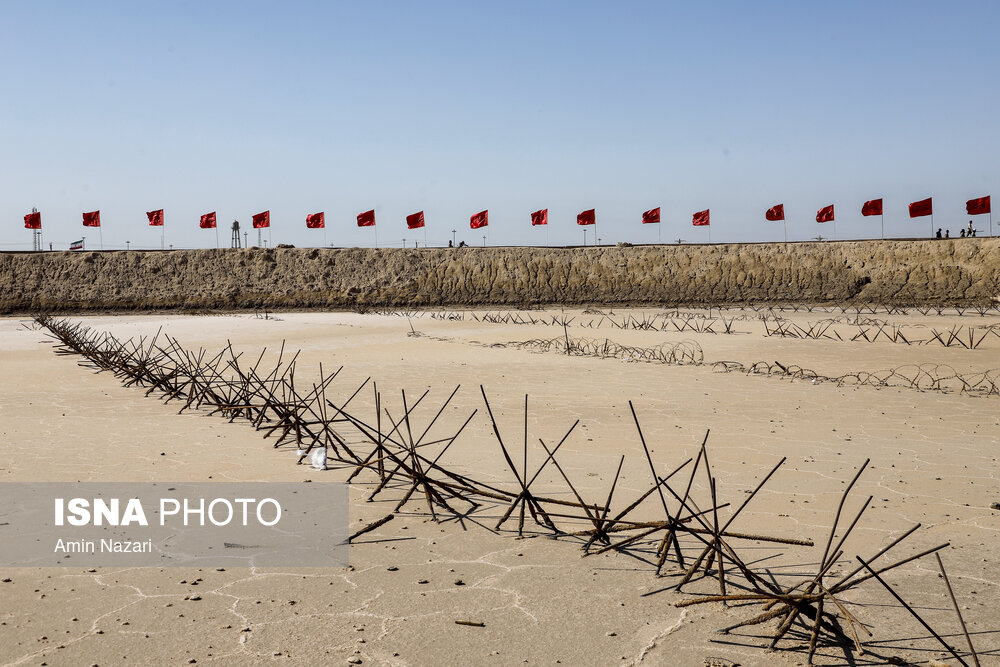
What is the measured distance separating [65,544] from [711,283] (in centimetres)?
3631

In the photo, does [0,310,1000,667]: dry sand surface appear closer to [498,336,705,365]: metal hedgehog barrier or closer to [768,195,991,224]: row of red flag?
[498,336,705,365]: metal hedgehog barrier

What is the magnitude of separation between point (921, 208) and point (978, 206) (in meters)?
2.76

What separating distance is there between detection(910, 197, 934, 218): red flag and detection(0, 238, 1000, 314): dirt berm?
2.64 m

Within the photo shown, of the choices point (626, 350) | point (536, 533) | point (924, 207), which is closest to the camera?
point (536, 533)

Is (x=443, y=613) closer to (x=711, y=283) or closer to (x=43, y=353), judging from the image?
(x=43, y=353)

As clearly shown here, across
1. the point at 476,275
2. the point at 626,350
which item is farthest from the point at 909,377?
the point at 476,275

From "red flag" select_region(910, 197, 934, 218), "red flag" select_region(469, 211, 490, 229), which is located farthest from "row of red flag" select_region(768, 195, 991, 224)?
"red flag" select_region(469, 211, 490, 229)

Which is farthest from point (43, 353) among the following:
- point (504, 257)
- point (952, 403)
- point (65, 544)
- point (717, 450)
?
point (504, 257)

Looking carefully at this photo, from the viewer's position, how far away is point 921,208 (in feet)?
128

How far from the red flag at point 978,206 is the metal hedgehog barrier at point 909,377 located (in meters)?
31.9

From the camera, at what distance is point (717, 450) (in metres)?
6.82

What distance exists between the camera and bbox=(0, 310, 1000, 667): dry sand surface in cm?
332

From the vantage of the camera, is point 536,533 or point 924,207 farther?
point 924,207

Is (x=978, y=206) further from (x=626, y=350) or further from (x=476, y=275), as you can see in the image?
(x=626, y=350)
